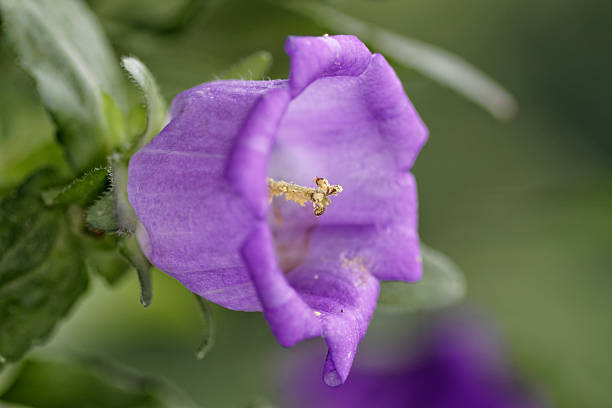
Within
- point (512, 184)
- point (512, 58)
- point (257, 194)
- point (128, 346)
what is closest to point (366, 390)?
point (128, 346)

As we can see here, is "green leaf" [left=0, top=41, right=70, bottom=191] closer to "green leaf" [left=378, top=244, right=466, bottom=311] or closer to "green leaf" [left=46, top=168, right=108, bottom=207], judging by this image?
"green leaf" [left=46, top=168, right=108, bottom=207]

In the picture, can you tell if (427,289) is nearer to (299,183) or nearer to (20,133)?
(299,183)

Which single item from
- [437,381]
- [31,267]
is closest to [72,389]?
[31,267]

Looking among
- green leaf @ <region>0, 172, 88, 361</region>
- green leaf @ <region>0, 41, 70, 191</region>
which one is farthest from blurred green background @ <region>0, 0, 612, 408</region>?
green leaf @ <region>0, 172, 88, 361</region>

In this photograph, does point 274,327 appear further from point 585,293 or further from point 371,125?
point 585,293

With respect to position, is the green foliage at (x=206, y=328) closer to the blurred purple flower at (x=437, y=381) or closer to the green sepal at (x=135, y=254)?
the green sepal at (x=135, y=254)

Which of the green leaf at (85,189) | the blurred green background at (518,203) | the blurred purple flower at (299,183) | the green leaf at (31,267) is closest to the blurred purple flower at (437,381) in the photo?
the blurred green background at (518,203)

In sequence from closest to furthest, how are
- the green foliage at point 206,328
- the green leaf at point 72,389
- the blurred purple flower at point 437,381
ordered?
1. the green foliage at point 206,328
2. the green leaf at point 72,389
3. the blurred purple flower at point 437,381
